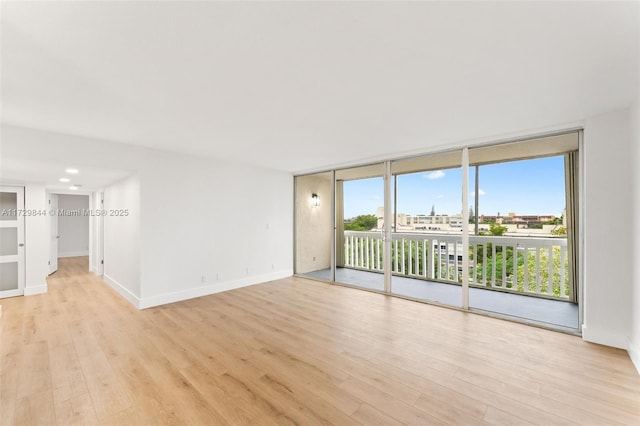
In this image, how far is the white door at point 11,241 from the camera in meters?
4.68

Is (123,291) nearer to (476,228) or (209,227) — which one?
(209,227)

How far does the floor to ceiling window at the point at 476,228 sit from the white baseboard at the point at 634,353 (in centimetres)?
61

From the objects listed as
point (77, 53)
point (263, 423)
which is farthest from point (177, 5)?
point (263, 423)

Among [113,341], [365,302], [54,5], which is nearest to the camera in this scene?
[54,5]

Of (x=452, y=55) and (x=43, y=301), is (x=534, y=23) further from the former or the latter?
(x=43, y=301)

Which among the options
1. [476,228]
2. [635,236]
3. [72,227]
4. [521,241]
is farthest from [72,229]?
[635,236]

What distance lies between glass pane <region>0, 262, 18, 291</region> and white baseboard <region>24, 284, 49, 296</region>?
0.61ft

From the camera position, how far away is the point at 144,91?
2.33 meters

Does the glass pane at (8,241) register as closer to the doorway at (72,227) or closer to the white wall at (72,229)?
the doorway at (72,227)

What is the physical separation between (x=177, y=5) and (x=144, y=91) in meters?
1.23

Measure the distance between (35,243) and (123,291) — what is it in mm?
1954

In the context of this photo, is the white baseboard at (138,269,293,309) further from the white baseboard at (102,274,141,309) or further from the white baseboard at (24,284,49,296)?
the white baseboard at (24,284,49,296)

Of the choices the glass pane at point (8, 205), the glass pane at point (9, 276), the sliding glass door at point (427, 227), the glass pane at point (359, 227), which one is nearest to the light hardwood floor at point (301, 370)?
the glass pane at point (9, 276)

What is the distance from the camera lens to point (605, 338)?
284 cm
